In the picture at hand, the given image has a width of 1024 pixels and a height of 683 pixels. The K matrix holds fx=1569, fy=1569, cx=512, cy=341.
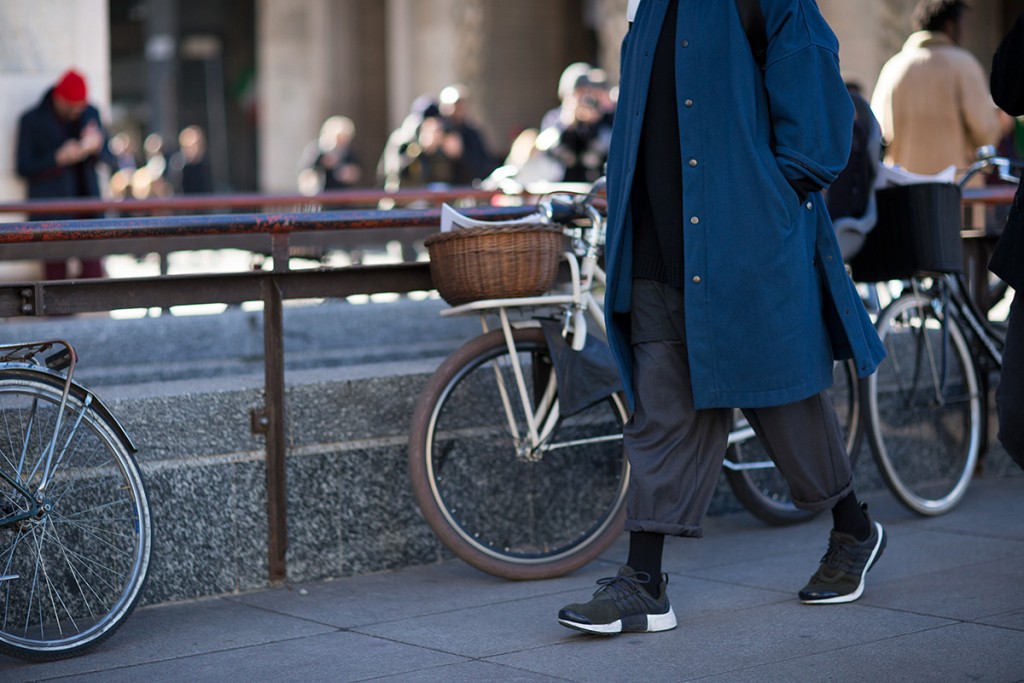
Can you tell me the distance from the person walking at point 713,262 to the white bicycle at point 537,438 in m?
0.62

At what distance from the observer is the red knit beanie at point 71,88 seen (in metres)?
11.1

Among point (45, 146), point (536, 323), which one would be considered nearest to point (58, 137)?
point (45, 146)

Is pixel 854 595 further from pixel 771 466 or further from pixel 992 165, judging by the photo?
pixel 992 165

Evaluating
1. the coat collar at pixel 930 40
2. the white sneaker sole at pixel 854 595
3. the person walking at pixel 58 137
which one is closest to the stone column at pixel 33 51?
the person walking at pixel 58 137

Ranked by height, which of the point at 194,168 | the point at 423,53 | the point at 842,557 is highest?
the point at 423,53

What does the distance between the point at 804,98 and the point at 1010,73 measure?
555 millimetres

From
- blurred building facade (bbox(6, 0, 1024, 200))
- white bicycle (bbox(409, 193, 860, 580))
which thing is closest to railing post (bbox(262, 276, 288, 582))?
white bicycle (bbox(409, 193, 860, 580))

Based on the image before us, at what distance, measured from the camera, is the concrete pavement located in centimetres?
406

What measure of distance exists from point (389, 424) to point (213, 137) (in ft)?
144

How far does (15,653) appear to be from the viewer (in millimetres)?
4125

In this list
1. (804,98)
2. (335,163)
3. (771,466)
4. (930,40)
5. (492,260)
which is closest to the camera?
(804,98)

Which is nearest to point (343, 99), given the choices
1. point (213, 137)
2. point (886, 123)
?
point (213, 137)

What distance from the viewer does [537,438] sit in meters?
5.14

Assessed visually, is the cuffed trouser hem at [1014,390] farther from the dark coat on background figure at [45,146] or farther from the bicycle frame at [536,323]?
the dark coat on background figure at [45,146]
